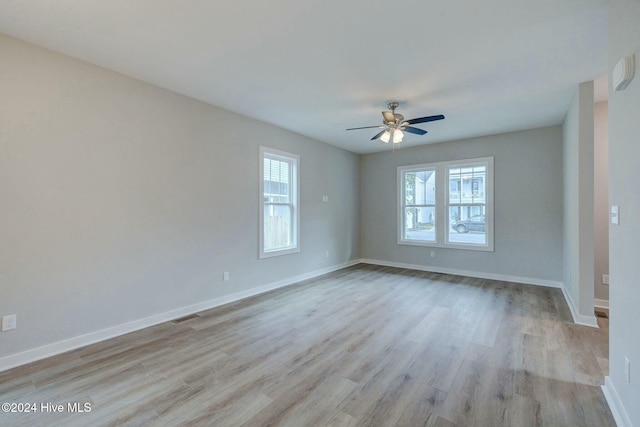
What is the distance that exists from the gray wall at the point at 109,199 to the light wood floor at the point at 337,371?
1.57 feet

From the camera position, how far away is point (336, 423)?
1.78 meters

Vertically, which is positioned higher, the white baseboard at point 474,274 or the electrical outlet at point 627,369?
the electrical outlet at point 627,369

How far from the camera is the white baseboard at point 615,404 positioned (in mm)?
1701

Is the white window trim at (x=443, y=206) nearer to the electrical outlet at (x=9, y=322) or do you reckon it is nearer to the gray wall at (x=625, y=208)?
the gray wall at (x=625, y=208)

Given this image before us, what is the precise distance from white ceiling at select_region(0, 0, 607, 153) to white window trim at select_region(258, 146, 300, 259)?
0.96 metres

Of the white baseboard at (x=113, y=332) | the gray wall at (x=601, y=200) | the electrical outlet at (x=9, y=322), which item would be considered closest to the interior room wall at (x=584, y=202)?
the gray wall at (x=601, y=200)

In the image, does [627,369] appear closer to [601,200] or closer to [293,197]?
[601,200]

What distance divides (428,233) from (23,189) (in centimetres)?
630

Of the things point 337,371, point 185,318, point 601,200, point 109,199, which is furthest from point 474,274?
point 109,199

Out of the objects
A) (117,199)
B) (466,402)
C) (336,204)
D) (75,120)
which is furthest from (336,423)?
(336,204)

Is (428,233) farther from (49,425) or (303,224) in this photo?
(49,425)

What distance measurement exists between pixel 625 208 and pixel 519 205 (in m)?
4.01

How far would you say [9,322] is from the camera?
2.41 meters

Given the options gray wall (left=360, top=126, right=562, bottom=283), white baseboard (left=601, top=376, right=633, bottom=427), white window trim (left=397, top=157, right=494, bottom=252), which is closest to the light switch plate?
white baseboard (left=601, top=376, right=633, bottom=427)
